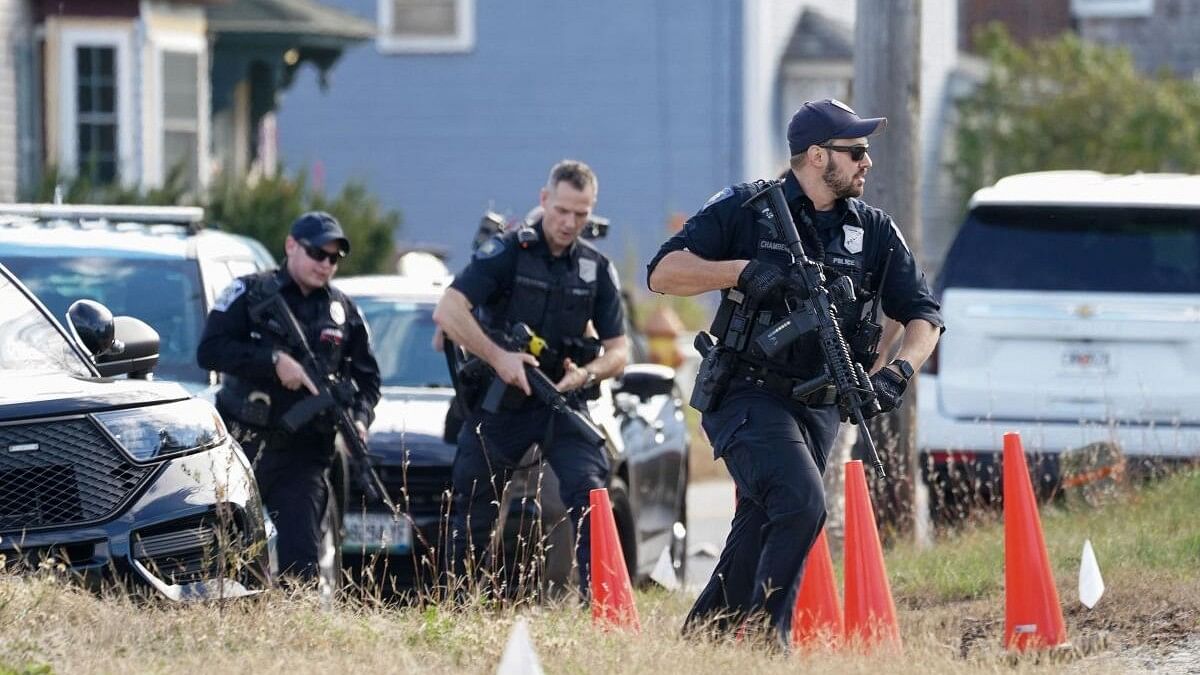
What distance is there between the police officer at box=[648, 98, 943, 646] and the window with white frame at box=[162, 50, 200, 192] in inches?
557

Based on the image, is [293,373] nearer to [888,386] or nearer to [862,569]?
[862,569]

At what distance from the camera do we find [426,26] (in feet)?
87.4

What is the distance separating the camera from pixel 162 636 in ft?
19.7

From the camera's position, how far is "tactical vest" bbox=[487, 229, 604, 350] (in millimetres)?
8141

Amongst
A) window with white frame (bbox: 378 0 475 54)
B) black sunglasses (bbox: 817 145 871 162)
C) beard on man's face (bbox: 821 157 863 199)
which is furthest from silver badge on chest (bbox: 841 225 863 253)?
window with white frame (bbox: 378 0 475 54)

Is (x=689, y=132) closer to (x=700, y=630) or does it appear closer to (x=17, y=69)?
(x=17, y=69)

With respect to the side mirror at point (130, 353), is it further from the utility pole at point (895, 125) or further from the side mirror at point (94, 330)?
the utility pole at point (895, 125)

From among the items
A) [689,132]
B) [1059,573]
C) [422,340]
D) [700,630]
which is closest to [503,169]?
[689,132]

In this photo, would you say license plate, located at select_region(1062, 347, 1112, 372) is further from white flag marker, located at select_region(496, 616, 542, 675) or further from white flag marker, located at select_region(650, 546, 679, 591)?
white flag marker, located at select_region(496, 616, 542, 675)

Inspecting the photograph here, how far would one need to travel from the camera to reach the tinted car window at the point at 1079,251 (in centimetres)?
1006

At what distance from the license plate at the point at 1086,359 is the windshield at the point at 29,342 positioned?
16.1 ft

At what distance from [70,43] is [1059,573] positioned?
13559 mm

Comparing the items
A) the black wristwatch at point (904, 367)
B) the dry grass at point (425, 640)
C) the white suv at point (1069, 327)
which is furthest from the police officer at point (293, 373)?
the white suv at point (1069, 327)

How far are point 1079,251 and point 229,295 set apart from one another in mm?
4231
